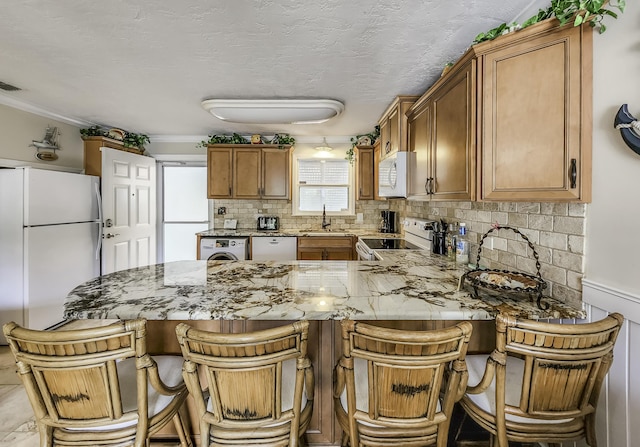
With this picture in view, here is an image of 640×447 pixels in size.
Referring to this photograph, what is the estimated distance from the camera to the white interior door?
368cm

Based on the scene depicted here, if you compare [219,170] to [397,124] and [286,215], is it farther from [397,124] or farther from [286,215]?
[397,124]

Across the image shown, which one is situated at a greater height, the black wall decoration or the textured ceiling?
the textured ceiling

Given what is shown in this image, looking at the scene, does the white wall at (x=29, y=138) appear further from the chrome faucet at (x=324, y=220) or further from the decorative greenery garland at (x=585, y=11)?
the decorative greenery garland at (x=585, y=11)

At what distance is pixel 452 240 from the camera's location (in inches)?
98.0

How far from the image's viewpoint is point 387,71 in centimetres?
231

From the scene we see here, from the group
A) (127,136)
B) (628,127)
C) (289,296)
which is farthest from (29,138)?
(628,127)

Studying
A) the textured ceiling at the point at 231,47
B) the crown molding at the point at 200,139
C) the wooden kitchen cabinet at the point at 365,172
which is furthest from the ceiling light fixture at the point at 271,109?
the crown molding at the point at 200,139

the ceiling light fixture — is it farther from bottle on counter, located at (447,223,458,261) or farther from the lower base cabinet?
the lower base cabinet

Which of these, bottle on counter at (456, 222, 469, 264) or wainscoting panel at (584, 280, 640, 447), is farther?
bottle on counter at (456, 222, 469, 264)

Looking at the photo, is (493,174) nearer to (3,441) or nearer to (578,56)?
(578,56)

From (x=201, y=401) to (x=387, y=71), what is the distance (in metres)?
2.37

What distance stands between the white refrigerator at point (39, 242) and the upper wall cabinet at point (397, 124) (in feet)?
Result: 11.2

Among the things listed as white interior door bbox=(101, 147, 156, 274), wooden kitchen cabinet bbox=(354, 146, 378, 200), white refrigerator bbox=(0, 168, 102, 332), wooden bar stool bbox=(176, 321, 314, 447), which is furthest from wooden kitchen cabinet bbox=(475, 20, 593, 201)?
white interior door bbox=(101, 147, 156, 274)

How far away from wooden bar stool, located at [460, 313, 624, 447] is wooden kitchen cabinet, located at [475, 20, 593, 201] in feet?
1.95
